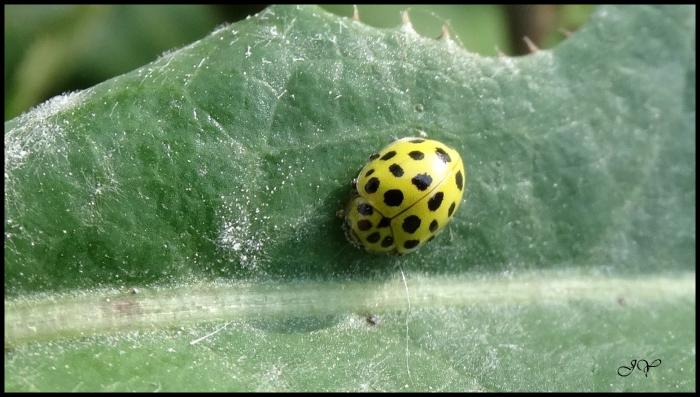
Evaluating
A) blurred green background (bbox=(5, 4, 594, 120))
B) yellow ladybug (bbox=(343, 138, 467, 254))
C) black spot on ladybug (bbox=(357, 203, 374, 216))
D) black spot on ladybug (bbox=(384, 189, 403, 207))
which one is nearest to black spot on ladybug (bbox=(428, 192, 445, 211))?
yellow ladybug (bbox=(343, 138, 467, 254))

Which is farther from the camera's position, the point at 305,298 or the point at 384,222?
the point at 384,222

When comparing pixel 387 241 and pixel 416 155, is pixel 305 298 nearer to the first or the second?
pixel 387 241

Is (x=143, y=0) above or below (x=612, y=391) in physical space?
above

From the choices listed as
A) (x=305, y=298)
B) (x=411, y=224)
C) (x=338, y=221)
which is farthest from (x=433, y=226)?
(x=305, y=298)

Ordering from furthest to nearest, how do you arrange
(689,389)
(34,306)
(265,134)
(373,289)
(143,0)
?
(143,0) → (689,389) → (373,289) → (265,134) → (34,306)

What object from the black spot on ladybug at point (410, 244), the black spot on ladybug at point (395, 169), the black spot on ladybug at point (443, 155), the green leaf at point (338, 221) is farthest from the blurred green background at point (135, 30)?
the black spot on ladybug at point (410, 244)

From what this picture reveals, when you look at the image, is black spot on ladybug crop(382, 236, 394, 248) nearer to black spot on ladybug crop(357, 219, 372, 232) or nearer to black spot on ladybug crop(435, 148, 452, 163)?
black spot on ladybug crop(357, 219, 372, 232)

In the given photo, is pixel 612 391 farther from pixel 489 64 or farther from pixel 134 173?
pixel 134 173

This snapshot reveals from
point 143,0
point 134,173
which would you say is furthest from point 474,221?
point 143,0

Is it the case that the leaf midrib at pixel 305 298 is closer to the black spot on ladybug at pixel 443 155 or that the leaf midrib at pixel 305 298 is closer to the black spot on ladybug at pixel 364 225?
the black spot on ladybug at pixel 364 225
